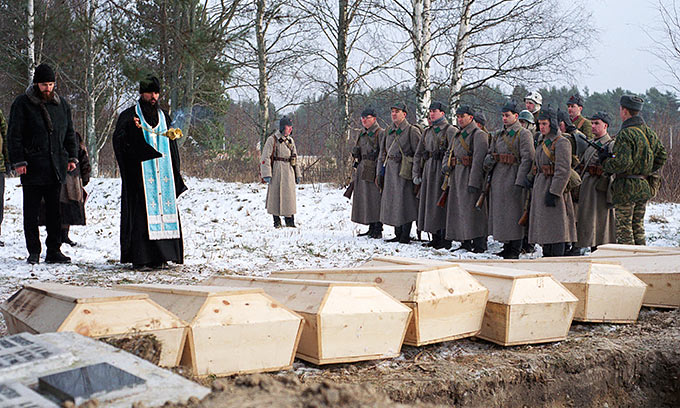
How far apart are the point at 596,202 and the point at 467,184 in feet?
5.21

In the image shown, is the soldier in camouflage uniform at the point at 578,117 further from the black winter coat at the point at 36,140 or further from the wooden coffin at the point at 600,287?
the black winter coat at the point at 36,140

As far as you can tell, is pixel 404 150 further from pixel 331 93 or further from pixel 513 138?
pixel 331 93

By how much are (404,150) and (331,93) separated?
827 centimetres

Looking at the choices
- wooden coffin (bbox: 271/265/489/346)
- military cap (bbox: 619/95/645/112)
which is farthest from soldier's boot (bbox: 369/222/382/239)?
wooden coffin (bbox: 271/265/489/346)

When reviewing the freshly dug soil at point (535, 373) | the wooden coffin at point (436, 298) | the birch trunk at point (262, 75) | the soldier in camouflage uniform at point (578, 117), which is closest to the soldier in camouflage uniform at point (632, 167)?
the soldier in camouflage uniform at point (578, 117)

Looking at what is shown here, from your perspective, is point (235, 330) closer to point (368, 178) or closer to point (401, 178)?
point (401, 178)

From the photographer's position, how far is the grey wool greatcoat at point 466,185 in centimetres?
829

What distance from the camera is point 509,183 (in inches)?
313

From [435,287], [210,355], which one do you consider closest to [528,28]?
[435,287]

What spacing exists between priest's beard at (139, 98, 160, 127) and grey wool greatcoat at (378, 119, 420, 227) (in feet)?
13.1

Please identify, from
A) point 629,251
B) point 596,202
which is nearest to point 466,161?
point 596,202

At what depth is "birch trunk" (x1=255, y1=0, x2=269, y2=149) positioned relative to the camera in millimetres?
18125

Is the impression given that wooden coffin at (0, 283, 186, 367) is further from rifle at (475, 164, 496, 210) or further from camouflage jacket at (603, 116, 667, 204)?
rifle at (475, 164, 496, 210)

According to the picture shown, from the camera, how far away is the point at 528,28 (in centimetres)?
1328
